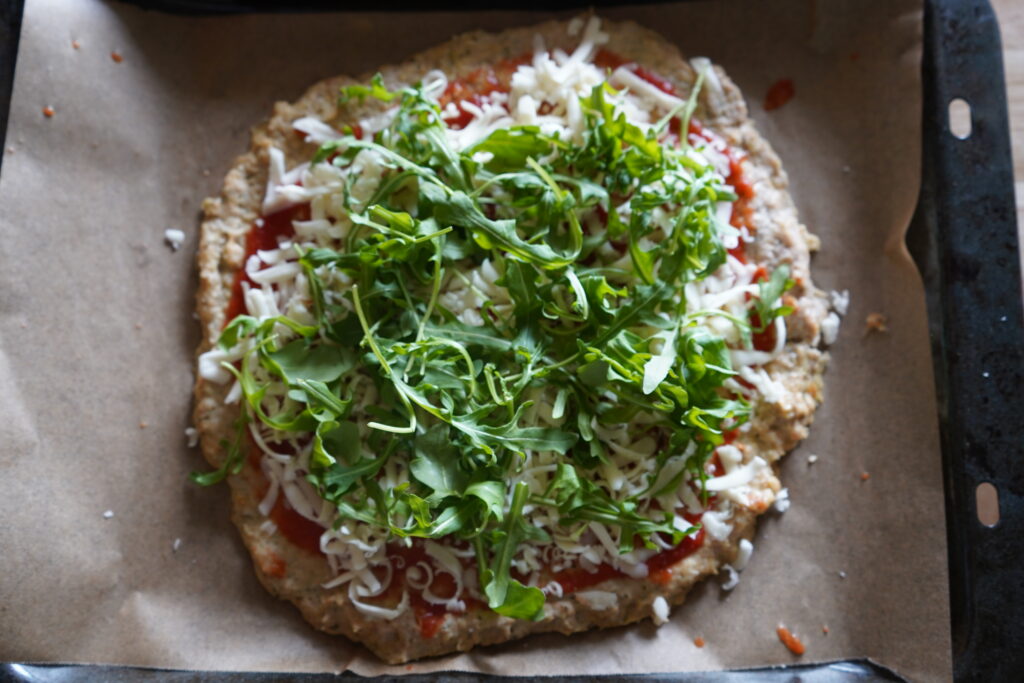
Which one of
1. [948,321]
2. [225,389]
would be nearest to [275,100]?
[225,389]

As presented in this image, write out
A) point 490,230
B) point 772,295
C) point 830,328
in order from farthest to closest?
point 830,328, point 772,295, point 490,230

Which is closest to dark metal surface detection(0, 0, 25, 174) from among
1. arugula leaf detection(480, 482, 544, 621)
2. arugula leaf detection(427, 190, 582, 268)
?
arugula leaf detection(427, 190, 582, 268)

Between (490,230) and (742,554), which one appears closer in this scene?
(490,230)

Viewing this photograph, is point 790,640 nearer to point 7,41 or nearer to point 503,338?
point 503,338

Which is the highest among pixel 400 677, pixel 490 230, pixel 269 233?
pixel 490 230

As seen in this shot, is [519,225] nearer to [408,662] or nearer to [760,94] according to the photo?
[760,94]

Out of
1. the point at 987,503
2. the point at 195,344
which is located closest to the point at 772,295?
the point at 987,503

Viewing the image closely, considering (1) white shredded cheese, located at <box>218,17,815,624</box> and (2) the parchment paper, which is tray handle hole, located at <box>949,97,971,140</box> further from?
(1) white shredded cheese, located at <box>218,17,815,624</box>

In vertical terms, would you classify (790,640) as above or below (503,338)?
below
